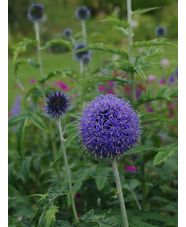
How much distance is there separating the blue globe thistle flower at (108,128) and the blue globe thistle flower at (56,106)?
0.23 meters

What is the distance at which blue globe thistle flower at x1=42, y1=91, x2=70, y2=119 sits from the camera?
4.42ft

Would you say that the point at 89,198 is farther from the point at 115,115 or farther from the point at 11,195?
the point at 115,115

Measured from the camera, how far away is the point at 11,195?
1.98 m

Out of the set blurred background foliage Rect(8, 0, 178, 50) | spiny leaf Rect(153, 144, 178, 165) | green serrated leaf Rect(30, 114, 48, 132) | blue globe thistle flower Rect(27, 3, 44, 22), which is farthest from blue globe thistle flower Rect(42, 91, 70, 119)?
blurred background foliage Rect(8, 0, 178, 50)

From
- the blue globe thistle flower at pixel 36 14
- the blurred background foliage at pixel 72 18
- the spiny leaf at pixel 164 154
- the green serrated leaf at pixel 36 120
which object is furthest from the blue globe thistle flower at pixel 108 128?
the blurred background foliage at pixel 72 18

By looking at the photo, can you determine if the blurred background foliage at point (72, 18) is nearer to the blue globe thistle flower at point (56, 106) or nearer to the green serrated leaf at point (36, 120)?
the green serrated leaf at point (36, 120)

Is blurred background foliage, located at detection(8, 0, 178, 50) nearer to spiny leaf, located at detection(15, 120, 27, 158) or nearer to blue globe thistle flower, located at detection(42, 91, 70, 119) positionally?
spiny leaf, located at detection(15, 120, 27, 158)

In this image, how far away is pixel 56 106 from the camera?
1340 millimetres

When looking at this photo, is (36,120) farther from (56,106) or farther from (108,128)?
(108,128)

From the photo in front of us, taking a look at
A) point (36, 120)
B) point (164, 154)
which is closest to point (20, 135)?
point (36, 120)

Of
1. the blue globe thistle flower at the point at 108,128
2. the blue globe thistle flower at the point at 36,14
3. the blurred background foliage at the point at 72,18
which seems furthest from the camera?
the blurred background foliage at the point at 72,18

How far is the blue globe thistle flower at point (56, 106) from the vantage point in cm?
135

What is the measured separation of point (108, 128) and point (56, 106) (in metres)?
0.35
